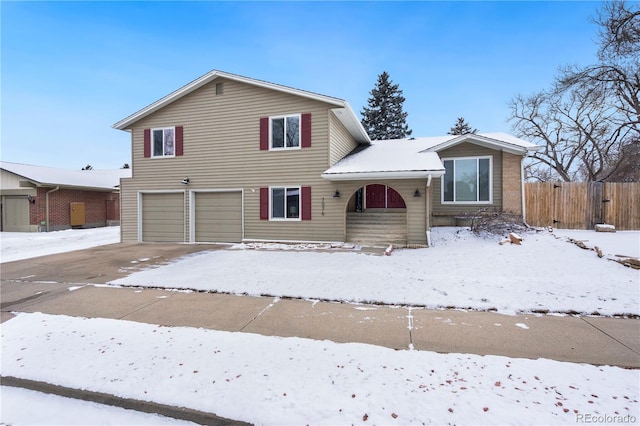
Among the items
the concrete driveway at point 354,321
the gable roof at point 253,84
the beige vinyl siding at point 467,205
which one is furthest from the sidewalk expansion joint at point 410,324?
the beige vinyl siding at point 467,205

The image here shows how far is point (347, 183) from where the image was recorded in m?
10.6

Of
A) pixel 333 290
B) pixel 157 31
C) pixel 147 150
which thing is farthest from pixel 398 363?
pixel 157 31

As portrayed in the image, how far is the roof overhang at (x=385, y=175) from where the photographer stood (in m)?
9.45

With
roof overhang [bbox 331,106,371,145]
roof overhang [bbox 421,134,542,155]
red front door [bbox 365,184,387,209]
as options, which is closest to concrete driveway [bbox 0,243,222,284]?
roof overhang [bbox 331,106,371,145]

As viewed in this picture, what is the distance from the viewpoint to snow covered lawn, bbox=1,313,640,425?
Answer: 2.25 metres

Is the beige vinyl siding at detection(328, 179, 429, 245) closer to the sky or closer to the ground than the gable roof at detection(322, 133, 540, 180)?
closer to the ground

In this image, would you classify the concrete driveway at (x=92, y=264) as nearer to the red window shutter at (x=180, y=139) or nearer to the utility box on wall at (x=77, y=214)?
the red window shutter at (x=180, y=139)

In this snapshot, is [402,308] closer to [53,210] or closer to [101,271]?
[101,271]

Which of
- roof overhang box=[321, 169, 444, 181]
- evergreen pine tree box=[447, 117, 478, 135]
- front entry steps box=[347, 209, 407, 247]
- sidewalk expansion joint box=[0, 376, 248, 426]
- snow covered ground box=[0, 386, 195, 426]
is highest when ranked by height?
evergreen pine tree box=[447, 117, 478, 135]

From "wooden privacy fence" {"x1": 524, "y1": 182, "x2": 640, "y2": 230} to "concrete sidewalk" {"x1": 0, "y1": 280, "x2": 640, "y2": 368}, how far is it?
963 cm

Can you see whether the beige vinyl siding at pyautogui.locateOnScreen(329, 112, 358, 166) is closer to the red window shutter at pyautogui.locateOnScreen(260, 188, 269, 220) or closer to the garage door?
the red window shutter at pyautogui.locateOnScreen(260, 188, 269, 220)

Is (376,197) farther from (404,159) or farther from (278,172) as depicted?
(278,172)

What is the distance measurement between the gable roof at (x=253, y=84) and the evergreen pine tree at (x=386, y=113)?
19266 millimetres

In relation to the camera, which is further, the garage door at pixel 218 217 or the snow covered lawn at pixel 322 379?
the garage door at pixel 218 217
